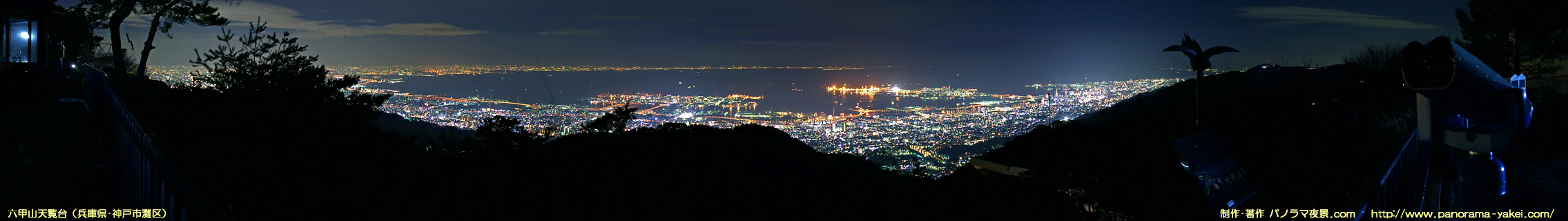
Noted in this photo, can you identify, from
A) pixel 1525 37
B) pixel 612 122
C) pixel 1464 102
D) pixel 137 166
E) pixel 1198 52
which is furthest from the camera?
pixel 1525 37

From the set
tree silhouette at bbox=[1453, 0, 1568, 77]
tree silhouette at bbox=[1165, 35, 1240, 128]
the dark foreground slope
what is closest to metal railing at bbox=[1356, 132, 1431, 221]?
the dark foreground slope

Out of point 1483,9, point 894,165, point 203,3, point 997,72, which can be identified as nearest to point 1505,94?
point 894,165

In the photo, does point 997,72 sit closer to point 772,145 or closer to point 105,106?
point 772,145

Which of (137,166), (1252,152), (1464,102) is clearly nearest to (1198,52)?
(1252,152)

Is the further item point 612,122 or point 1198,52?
point 612,122

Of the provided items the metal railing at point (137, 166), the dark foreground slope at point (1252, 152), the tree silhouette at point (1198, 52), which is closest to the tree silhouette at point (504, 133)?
the metal railing at point (137, 166)

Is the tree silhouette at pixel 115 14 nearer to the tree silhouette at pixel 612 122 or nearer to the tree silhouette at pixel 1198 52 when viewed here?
the tree silhouette at pixel 612 122

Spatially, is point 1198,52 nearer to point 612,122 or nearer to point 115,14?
point 612,122
